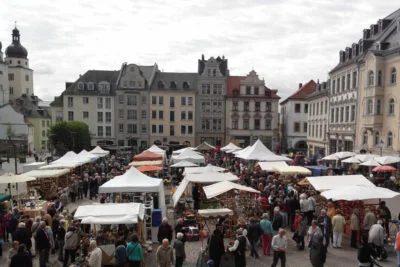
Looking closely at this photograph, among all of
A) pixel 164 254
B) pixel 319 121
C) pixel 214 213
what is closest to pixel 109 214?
pixel 164 254

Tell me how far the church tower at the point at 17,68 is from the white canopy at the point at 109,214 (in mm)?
80319

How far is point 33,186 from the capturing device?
63.1ft

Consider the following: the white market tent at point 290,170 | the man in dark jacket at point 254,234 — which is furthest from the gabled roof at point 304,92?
the man in dark jacket at point 254,234

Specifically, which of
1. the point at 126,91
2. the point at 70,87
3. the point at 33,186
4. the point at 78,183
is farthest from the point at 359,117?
the point at 70,87

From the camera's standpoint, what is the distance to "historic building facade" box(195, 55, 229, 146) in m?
52.5

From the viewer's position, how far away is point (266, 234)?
35.6 ft

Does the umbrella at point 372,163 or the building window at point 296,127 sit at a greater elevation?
the building window at point 296,127

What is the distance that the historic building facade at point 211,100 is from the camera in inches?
2067

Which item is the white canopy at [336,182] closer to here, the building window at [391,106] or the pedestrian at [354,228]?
the pedestrian at [354,228]

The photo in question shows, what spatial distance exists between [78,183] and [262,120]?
37.0 metres

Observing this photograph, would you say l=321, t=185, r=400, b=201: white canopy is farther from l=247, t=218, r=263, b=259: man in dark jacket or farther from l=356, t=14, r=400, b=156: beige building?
l=356, t=14, r=400, b=156: beige building

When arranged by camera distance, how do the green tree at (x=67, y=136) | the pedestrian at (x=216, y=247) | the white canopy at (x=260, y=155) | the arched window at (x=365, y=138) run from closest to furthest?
1. the pedestrian at (x=216, y=247)
2. the white canopy at (x=260, y=155)
3. the arched window at (x=365, y=138)
4. the green tree at (x=67, y=136)

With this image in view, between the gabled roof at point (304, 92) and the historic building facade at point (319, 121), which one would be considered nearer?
the historic building facade at point (319, 121)

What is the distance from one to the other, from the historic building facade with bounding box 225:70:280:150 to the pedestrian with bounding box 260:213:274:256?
41374 millimetres
